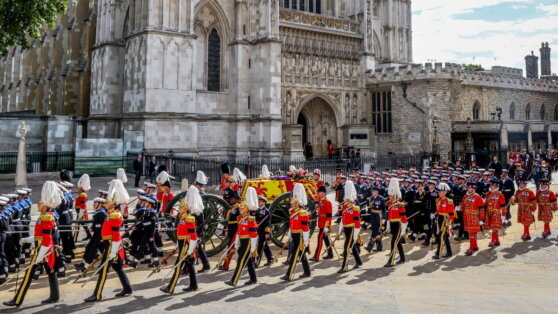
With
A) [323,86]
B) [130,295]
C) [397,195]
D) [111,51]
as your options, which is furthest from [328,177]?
[130,295]

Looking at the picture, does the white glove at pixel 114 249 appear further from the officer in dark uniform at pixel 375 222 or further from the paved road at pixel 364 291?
the officer in dark uniform at pixel 375 222

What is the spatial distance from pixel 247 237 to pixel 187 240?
1035 mm

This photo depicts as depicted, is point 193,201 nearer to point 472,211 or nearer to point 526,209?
point 472,211

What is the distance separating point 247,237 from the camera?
7914mm

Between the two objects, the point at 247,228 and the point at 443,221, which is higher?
the point at 247,228

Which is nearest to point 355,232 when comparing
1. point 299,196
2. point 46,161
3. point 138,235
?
point 299,196

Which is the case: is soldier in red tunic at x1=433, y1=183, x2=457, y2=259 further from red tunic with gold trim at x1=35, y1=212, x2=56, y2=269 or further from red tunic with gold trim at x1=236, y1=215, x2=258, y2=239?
red tunic with gold trim at x1=35, y1=212, x2=56, y2=269

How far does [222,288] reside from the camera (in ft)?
25.6

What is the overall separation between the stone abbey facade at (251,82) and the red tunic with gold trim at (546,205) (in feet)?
50.0

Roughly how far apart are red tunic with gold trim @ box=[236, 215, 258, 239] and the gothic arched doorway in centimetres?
2267

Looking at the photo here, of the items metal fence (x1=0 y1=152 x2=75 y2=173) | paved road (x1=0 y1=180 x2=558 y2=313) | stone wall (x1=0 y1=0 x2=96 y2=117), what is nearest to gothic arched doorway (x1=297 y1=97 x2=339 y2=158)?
stone wall (x1=0 y1=0 x2=96 y2=117)

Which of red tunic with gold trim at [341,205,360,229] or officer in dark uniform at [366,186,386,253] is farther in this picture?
officer in dark uniform at [366,186,386,253]

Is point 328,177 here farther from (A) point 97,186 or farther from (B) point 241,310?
(B) point 241,310

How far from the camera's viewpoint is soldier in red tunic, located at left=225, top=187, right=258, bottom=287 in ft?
25.9
